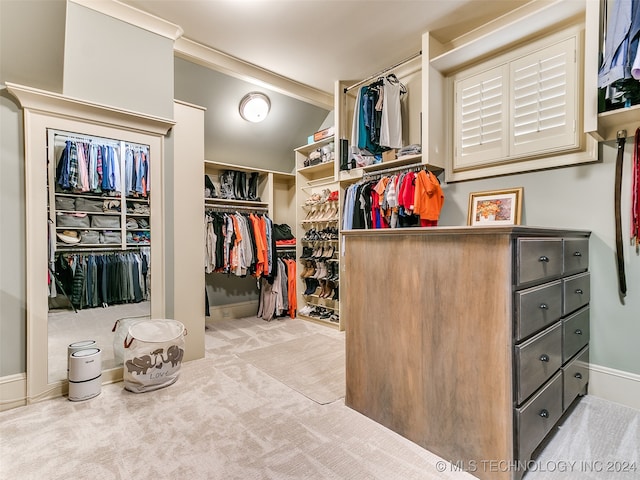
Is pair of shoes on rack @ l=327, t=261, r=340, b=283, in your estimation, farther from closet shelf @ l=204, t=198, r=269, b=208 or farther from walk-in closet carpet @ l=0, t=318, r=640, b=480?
walk-in closet carpet @ l=0, t=318, r=640, b=480

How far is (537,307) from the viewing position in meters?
1.44

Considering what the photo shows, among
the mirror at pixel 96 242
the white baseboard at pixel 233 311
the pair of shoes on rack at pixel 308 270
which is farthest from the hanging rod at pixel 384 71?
the white baseboard at pixel 233 311

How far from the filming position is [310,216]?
436cm

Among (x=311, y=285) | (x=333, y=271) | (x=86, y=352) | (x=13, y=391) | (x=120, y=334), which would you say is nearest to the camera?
(x=13, y=391)

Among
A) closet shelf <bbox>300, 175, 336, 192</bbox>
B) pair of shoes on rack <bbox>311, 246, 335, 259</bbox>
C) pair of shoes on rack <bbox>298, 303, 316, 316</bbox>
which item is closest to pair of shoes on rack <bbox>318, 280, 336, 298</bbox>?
pair of shoes on rack <bbox>298, 303, 316, 316</bbox>

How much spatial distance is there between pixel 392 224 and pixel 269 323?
2063 millimetres

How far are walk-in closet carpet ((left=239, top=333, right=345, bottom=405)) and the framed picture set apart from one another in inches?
65.9

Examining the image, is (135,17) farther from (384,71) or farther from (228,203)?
(384,71)

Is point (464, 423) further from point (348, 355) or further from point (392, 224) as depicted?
point (392, 224)

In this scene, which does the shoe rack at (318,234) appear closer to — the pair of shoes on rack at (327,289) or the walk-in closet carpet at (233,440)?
the pair of shoes on rack at (327,289)

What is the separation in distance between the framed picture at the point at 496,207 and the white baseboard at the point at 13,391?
3.39 metres

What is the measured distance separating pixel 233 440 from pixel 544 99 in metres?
3.01

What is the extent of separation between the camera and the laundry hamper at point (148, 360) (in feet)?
7.02

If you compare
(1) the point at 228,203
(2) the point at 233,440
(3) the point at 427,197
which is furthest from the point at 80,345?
(3) the point at 427,197
